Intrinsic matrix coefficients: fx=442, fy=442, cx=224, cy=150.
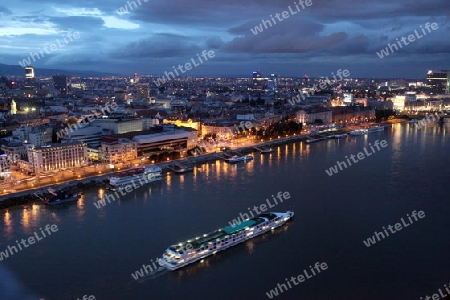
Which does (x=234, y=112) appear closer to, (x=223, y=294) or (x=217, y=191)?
(x=217, y=191)

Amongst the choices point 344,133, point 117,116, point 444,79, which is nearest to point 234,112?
point 344,133

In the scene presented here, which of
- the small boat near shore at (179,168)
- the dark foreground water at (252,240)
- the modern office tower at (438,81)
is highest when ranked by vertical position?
the modern office tower at (438,81)

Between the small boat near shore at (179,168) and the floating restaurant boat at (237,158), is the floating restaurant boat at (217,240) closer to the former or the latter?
the small boat near shore at (179,168)

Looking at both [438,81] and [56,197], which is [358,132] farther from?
[438,81]

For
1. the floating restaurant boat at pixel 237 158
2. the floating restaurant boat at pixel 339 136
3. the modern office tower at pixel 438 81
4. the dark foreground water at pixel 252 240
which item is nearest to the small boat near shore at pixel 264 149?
the floating restaurant boat at pixel 237 158

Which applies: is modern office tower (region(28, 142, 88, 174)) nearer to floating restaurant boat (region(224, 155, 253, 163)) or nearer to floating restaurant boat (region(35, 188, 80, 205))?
floating restaurant boat (region(35, 188, 80, 205))
